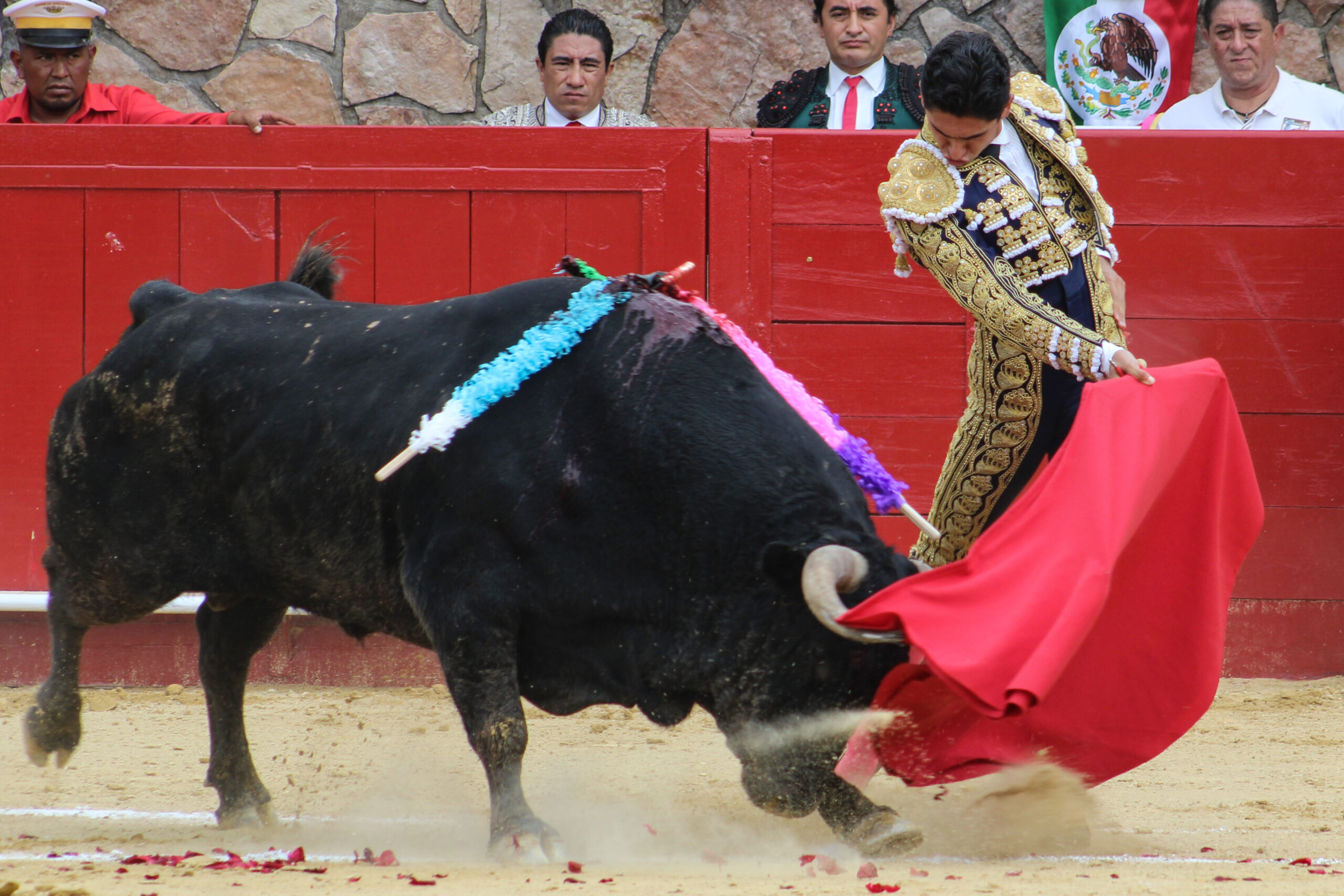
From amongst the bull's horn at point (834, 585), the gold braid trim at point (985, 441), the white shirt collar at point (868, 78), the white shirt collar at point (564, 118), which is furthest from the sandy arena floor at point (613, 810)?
the white shirt collar at point (868, 78)

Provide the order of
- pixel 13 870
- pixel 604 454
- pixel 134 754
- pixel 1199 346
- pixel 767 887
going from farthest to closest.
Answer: pixel 1199 346, pixel 134 754, pixel 604 454, pixel 13 870, pixel 767 887

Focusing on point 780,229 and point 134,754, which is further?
point 780,229

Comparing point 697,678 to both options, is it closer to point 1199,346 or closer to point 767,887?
point 767,887

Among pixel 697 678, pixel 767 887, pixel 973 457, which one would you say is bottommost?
pixel 767 887

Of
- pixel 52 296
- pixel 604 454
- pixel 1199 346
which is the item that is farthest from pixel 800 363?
pixel 52 296

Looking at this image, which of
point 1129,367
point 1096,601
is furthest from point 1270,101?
point 1096,601

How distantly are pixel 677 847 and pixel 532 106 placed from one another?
3.24 meters

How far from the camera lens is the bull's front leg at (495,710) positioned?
2.85 m

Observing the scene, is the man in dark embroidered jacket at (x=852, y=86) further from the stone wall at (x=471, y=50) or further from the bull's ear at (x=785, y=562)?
the bull's ear at (x=785, y=562)

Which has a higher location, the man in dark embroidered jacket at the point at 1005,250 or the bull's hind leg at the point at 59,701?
the man in dark embroidered jacket at the point at 1005,250

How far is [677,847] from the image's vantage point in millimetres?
2955

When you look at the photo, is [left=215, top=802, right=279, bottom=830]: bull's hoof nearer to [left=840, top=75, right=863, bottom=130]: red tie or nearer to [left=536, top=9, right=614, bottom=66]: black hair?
[left=536, top=9, right=614, bottom=66]: black hair

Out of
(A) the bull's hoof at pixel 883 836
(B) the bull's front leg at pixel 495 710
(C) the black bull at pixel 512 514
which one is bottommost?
(A) the bull's hoof at pixel 883 836

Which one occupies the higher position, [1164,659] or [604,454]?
[604,454]
